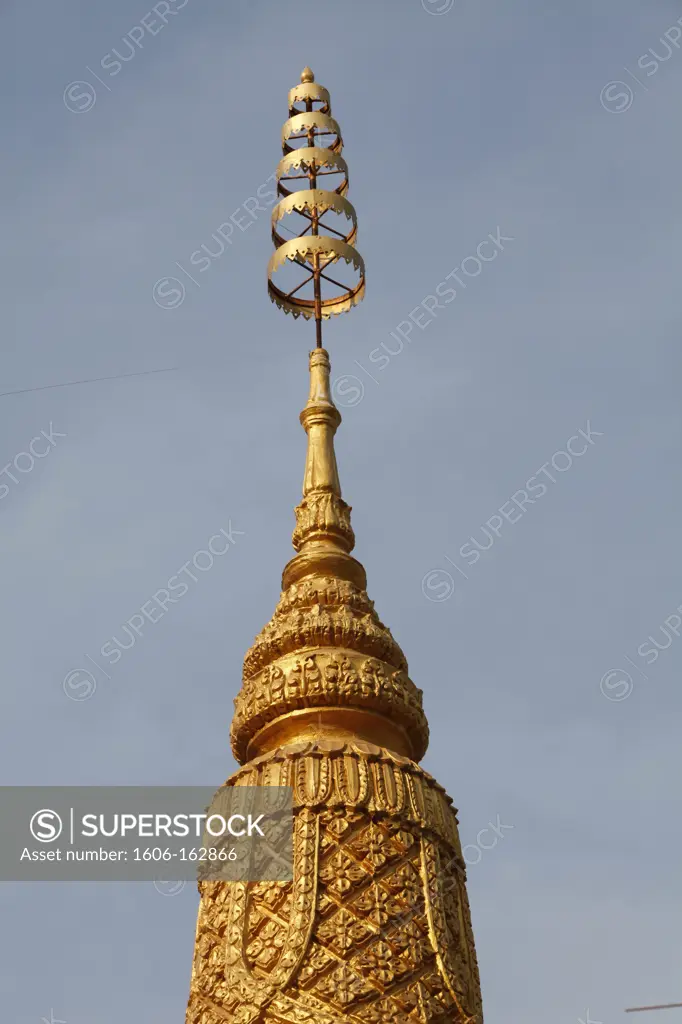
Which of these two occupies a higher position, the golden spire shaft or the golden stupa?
the golden spire shaft

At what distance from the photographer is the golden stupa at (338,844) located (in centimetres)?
1206

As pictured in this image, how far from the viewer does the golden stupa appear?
475 inches

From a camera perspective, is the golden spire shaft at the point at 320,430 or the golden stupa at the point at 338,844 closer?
the golden stupa at the point at 338,844

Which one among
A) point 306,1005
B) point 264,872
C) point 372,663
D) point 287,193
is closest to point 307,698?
point 372,663

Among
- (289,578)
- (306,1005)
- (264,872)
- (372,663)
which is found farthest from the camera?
(289,578)

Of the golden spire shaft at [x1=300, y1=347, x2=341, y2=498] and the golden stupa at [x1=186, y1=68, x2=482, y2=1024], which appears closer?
the golden stupa at [x1=186, y1=68, x2=482, y2=1024]

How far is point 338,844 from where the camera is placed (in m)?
12.7

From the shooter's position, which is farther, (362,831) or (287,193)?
(287,193)

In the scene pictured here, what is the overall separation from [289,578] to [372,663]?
64.4 inches

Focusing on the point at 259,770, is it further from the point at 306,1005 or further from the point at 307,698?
the point at 306,1005

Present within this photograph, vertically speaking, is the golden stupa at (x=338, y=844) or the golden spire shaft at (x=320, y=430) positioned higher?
the golden spire shaft at (x=320, y=430)

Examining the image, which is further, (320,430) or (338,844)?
(320,430)

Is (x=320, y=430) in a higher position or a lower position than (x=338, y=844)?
higher

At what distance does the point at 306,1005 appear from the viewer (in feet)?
38.9
